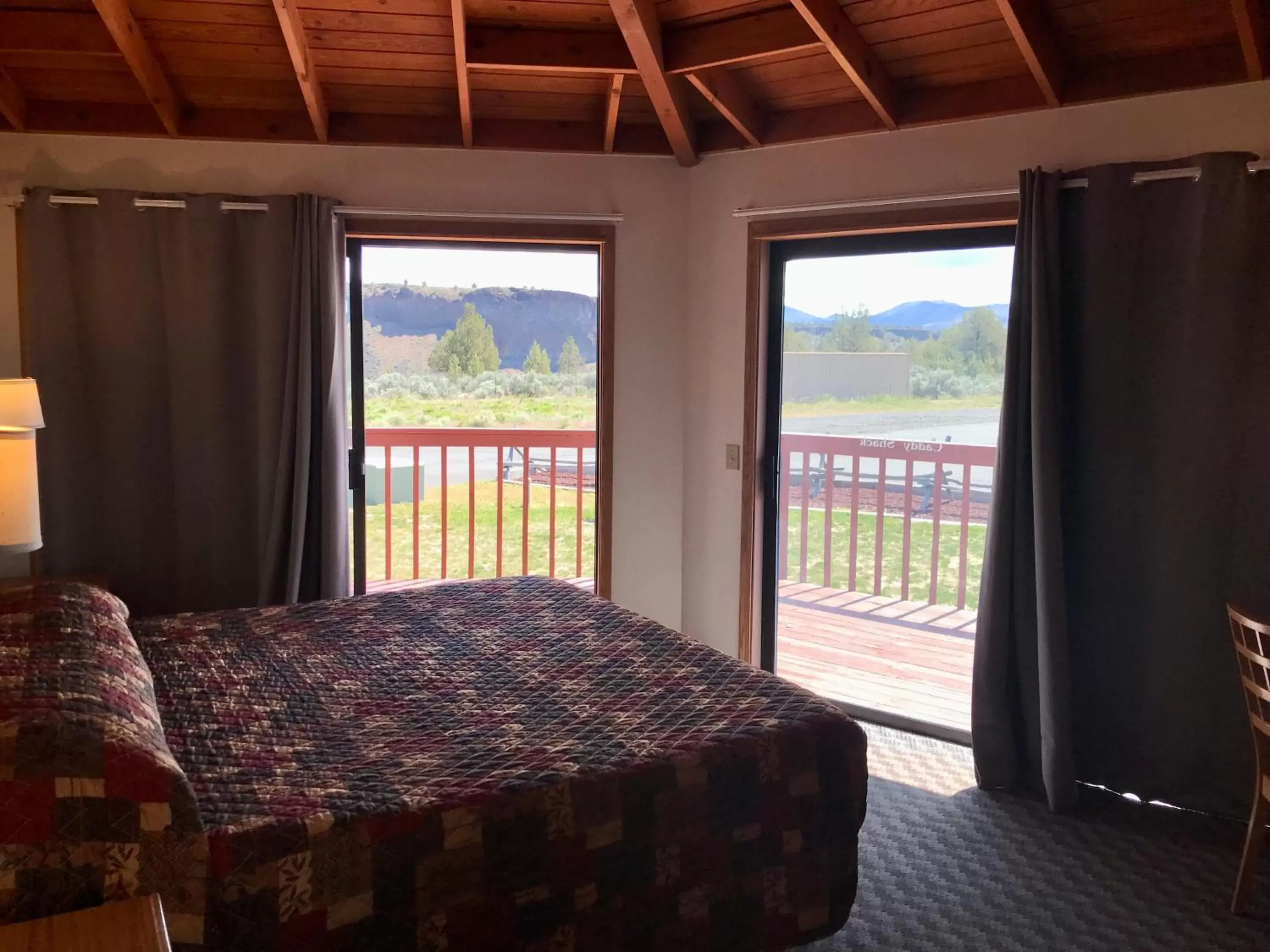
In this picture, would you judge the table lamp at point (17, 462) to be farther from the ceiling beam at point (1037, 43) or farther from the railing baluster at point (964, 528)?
the railing baluster at point (964, 528)

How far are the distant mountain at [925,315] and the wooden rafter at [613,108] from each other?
1286mm

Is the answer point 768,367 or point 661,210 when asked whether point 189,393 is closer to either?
point 661,210

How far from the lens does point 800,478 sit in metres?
4.46

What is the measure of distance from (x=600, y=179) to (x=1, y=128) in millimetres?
2310

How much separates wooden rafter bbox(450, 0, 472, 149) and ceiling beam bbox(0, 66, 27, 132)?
163 cm

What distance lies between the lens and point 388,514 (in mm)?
5273

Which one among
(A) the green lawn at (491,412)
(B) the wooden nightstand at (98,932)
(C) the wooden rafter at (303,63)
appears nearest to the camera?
(B) the wooden nightstand at (98,932)

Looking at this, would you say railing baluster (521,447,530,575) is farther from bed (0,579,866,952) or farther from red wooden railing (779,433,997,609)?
bed (0,579,866,952)

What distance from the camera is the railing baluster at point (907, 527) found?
4.27 m

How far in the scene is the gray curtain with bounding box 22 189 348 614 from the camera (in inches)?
152

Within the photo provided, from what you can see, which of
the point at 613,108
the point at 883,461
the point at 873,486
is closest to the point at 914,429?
the point at 883,461

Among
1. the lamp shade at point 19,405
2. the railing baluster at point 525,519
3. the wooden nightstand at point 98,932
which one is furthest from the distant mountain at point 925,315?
the wooden nightstand at point 98,932

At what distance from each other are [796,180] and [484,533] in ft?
8.24

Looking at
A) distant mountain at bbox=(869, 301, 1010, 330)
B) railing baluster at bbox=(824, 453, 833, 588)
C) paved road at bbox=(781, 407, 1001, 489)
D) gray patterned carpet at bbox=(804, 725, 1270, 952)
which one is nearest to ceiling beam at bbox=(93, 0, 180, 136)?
paved road at bbox=(781, 407, 1001, 489)
